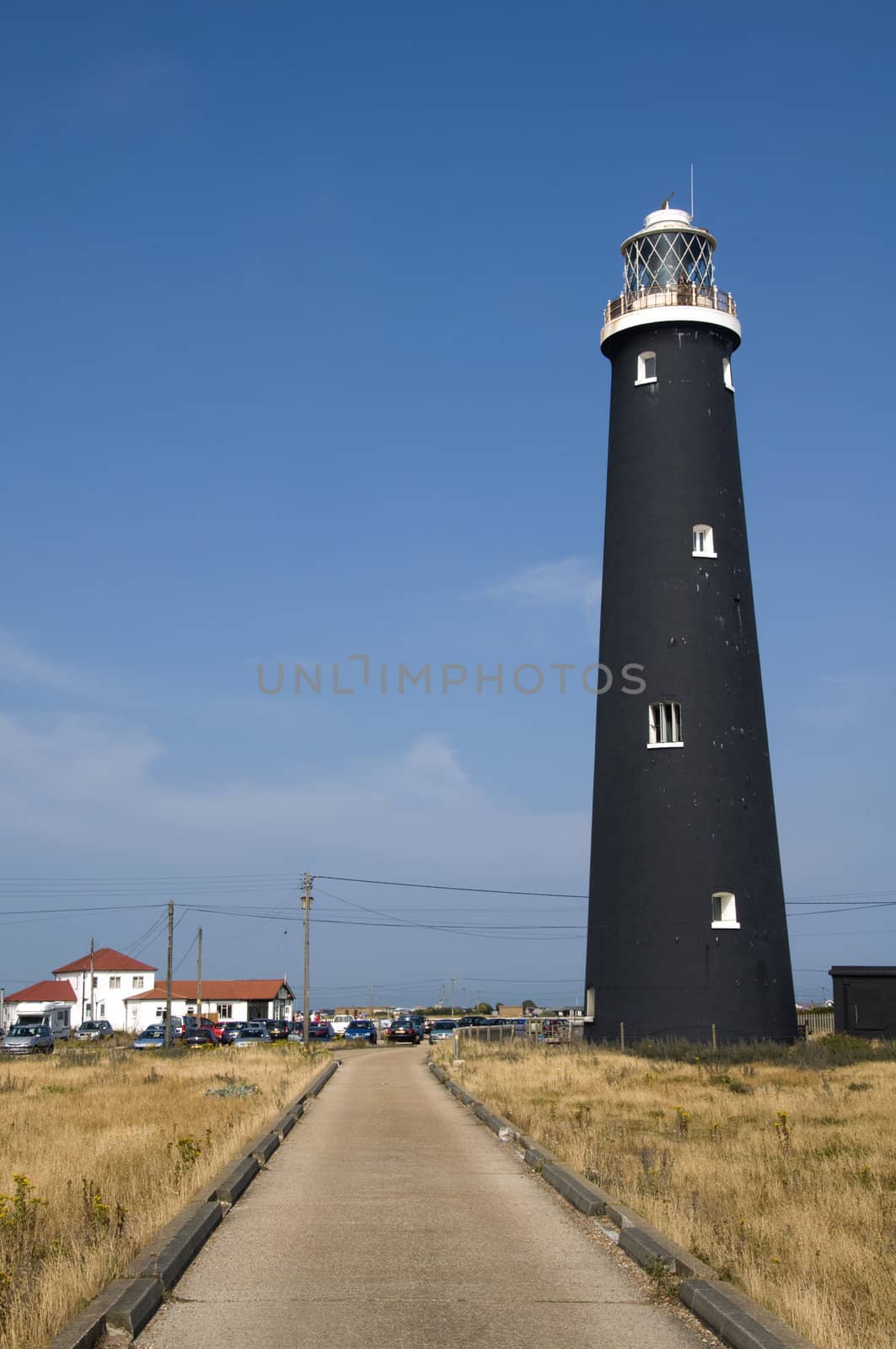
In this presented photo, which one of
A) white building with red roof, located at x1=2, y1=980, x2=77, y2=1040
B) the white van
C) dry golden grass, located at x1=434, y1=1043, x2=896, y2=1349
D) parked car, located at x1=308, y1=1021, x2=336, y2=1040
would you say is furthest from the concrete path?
white building with red roof, located at x1=2, y1=980, x2=77, y2=1040

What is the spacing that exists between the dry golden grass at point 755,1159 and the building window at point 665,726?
25.0 ft

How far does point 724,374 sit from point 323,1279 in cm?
3057

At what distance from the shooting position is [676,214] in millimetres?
36844

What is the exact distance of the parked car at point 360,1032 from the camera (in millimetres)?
66000

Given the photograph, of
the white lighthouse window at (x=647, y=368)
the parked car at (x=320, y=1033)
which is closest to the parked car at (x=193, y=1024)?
the parked car at (x=320, y=1033)

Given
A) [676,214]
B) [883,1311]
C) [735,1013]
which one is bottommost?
[883,1311]

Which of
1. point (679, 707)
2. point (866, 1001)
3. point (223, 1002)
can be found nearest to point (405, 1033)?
point (866, 1001)

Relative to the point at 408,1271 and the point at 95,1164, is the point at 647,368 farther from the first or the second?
the point at 408,1271

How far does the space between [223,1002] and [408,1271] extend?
105 meters

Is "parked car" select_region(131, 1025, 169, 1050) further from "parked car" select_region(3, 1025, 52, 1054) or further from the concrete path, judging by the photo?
the concrete path

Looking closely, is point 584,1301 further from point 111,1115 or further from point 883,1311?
point 111,1115

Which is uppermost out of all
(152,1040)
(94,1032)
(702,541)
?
(702,541)

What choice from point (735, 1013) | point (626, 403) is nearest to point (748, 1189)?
point (735, 1013)

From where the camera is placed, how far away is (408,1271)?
32.1 ft
